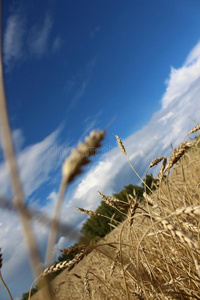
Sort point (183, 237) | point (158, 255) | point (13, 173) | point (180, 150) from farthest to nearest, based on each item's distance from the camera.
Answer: point (158, 255)
point (180, 150)
point (183, 237)
point (13, 173)

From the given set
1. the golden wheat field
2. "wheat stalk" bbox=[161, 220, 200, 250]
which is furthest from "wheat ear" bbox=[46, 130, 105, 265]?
"wheat stalk" bbox=[161, 220, 200, 250]

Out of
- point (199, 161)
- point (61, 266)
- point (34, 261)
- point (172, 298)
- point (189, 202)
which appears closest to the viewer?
point (34, 261)

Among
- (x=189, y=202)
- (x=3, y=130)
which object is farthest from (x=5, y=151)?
(x=189, y=202)

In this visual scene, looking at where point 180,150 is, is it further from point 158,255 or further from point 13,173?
point 158,255

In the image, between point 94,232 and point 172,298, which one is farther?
point 94,232

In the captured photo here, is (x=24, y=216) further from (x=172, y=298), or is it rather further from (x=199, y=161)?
(x=199, y=161)

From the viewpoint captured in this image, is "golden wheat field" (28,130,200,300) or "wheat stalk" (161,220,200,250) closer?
"wheat stalk" (161,220,200,250)

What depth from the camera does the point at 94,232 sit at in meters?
14.5

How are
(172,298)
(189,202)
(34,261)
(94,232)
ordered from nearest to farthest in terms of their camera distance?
(34,261) → (172,298) → (189,202) → (94,232)

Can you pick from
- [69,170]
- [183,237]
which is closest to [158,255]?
[183,237]

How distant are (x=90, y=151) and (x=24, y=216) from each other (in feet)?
0.87

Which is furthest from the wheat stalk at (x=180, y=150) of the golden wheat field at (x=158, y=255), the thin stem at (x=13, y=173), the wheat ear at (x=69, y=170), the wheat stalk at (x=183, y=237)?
the thin stem at (x=13, y=173)

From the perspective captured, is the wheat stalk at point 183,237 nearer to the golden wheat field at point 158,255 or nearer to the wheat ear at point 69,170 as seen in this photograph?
the golden wheat field at point 158,255

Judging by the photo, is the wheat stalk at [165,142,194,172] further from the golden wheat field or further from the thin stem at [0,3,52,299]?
the thin stem at [0,3,52,299]
